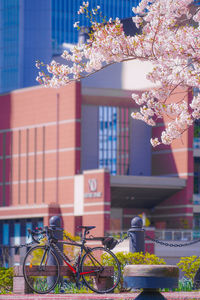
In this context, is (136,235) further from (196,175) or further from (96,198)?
(196,175)

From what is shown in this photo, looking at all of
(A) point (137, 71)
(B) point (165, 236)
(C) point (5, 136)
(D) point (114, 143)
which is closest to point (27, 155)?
(C) point (5, 136)

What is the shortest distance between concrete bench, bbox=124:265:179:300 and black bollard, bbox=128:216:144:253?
20.3 ft

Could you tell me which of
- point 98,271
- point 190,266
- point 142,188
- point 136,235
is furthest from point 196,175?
point 98,271

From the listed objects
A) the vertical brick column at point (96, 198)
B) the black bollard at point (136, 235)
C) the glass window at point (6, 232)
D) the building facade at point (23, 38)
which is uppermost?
the building facade at point (23, 38)

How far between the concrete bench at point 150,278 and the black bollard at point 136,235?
6198mm

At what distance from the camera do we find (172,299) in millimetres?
12477

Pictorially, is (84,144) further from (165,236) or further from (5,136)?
(165,236)

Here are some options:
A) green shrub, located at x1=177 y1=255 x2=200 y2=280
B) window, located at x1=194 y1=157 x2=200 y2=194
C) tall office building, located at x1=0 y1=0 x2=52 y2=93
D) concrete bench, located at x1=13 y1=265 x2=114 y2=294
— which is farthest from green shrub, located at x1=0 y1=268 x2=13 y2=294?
tall office building, located at x1=0 y1=0 x2=52 y2=93

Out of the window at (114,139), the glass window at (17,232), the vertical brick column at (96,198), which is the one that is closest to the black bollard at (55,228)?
the vertical brick column at (96,198)

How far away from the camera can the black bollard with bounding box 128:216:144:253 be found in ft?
56.5

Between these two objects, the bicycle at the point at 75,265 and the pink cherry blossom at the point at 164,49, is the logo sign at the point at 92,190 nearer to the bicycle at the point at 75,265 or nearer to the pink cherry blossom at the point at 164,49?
the pink cherry blossom at the point at 164,49

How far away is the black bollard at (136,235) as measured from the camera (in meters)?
17.2

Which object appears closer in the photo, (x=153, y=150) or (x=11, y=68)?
(x=153, y=150)

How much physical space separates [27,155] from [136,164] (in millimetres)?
11888
